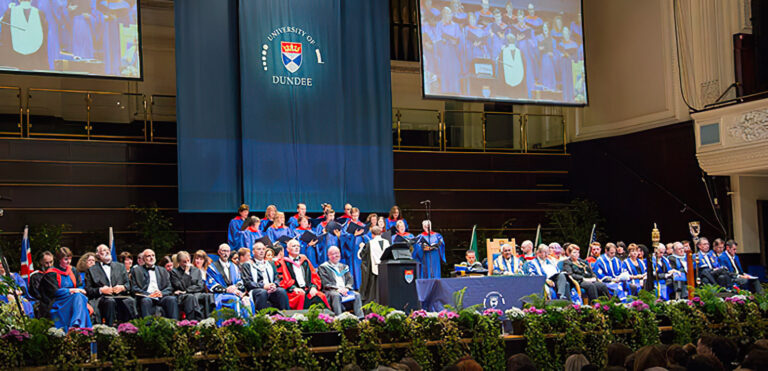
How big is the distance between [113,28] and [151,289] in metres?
5.39

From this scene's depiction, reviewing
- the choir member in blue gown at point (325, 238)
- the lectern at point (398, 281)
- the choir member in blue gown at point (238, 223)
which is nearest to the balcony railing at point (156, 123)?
the choir member in blue gown at point (238, 223)

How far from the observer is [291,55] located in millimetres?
14594

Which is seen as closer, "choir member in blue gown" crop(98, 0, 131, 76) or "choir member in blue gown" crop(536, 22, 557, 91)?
"choir member in blue gown" crop(98, 0, 131, 76)

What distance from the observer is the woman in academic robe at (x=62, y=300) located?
9281 mm

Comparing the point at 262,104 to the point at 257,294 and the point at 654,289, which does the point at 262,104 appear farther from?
the point at 654,289

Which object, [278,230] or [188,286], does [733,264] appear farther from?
[188,286]

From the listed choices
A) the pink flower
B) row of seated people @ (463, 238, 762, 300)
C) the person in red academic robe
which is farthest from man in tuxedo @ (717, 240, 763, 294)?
the pink flower

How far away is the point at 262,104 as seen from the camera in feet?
47.0

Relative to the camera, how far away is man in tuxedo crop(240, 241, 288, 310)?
10.4 meters

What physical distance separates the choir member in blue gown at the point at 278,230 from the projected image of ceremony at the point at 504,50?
12.5 feet

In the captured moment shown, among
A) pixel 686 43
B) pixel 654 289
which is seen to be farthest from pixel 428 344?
pixel 686 43

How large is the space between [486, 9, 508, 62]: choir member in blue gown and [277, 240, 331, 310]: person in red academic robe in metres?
6.42

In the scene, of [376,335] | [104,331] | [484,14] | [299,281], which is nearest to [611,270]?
[299,281]

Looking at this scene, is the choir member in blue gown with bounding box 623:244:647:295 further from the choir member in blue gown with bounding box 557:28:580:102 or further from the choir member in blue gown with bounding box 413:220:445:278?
the choir member in blue gown with bounding box 557:28:580:102
